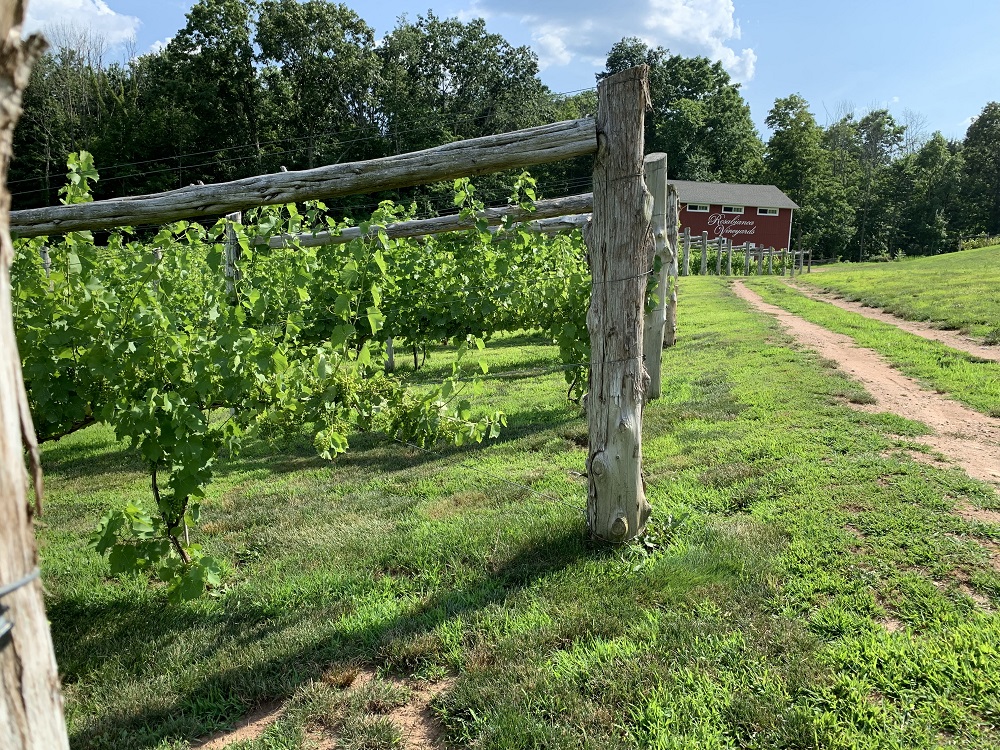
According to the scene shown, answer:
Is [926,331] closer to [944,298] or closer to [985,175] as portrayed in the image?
[944,298]

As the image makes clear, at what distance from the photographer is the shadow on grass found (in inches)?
106

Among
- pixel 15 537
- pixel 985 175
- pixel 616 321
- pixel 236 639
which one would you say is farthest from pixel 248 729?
pixel 985 175

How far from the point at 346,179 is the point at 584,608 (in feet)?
7.97

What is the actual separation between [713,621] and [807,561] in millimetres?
737

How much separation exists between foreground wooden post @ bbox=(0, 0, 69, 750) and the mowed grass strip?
255 inches

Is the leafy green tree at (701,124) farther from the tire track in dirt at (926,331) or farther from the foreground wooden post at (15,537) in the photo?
the foreground wooden post at (15,537)

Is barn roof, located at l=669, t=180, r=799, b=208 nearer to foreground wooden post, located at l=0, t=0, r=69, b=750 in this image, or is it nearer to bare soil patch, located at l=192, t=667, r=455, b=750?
bare soil patch, located at l=192, t=667, r=455, b=750

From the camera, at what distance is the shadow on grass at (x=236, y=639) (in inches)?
106

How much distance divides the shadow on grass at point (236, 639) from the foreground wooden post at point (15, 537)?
1736 millimetres

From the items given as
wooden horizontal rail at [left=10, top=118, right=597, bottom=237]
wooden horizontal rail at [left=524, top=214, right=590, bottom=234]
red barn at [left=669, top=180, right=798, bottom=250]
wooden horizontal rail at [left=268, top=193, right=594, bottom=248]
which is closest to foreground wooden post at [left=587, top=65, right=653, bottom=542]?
wooden horizontal rail at [left=10, top=118, right=597, bottom=237]

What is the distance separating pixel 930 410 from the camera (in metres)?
5.58

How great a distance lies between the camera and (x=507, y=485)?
15.7ft

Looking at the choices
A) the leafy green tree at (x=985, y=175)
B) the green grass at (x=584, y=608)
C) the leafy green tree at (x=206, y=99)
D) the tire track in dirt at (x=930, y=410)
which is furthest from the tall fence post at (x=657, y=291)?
the leafy green tree at (x=985, y=175)

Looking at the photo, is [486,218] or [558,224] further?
[558,224]
